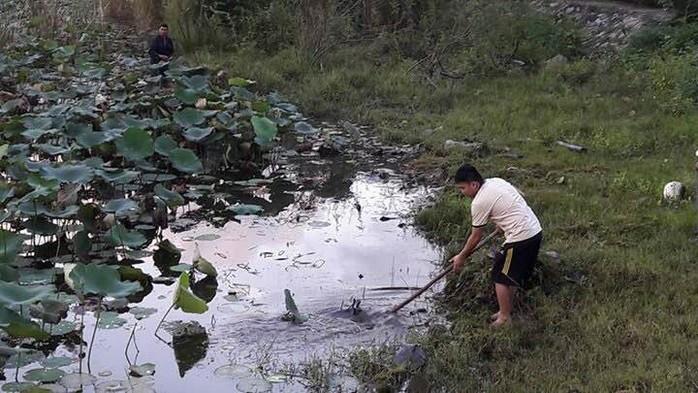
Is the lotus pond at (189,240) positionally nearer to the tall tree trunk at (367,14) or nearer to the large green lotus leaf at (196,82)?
the large green lotus leaf at (196,82)

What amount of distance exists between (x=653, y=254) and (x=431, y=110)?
196 inches

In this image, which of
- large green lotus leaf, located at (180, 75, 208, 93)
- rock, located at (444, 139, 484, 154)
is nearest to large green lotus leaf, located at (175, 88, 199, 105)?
large green lotus leaf, located at (180, 75, 208, 93)

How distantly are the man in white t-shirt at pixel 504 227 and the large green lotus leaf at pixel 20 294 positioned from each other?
7.46 ft

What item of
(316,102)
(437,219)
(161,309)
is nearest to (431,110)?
(316,102)

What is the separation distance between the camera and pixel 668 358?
4398mm

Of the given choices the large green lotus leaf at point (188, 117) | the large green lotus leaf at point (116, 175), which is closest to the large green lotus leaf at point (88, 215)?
the large green lotus leaf at point (116, 175)

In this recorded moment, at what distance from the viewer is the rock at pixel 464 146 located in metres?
8.31

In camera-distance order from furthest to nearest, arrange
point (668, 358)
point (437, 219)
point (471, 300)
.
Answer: point (437, 219)
point (471, 300)
point (668, 358)

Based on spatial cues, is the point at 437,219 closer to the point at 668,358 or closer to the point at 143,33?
the point at 668,358

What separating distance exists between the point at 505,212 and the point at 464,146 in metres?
3.65

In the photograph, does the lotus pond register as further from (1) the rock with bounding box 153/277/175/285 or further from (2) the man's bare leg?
(2) the man's bare leg

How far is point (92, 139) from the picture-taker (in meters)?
7.15

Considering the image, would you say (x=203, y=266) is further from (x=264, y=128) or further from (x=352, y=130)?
(x=352, y=130)

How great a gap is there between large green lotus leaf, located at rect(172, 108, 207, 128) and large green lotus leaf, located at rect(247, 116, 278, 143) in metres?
0.51
